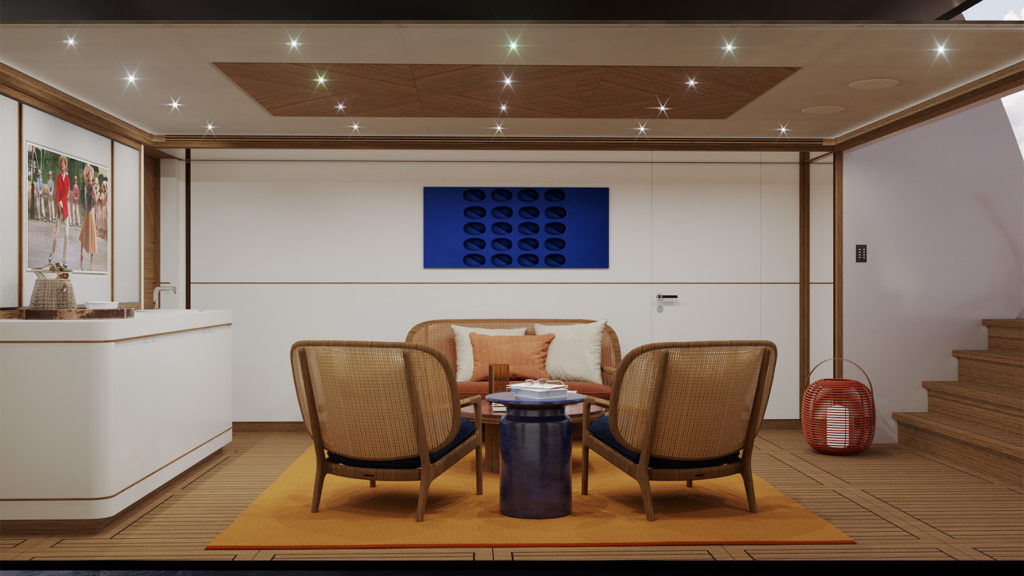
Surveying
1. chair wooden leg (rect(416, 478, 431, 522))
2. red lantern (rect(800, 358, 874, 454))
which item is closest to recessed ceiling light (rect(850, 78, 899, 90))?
red lantern (rect(800, 358, 874, 454))

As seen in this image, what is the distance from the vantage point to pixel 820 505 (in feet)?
13.2

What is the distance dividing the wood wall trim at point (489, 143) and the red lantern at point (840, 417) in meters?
2.04

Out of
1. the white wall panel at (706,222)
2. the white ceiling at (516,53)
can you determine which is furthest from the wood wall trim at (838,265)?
the white ceiling at (516,53)

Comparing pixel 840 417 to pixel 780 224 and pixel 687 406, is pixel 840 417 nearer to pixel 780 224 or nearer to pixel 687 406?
pixel 780 224

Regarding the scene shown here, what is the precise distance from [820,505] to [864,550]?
743mm

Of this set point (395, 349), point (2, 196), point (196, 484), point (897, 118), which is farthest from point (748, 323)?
point (2, 196)

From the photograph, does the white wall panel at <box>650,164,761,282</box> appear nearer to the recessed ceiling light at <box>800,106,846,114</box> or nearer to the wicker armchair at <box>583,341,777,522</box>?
the recessed ceiling light at <box>800,106,846,114</box>

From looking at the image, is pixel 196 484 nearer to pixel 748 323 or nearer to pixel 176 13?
pixel 176 13

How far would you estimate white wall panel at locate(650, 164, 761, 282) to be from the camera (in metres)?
6.40

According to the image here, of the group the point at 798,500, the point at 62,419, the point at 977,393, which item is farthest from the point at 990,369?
the point at 62,419

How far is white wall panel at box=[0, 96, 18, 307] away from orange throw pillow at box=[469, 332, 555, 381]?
119 inches

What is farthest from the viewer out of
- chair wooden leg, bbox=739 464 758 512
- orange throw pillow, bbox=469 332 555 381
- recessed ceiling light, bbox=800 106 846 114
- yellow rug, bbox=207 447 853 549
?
orange throw pillow, bbox=469 332 555 381

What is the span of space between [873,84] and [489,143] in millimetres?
2853

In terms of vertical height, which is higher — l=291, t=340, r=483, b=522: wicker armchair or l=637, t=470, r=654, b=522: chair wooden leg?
l=291, t=340, r=483, b=522: wicker armchair
